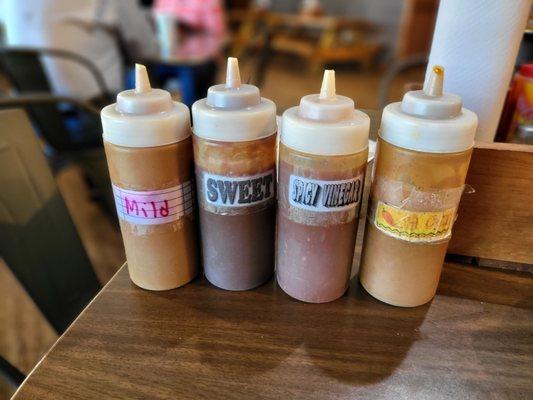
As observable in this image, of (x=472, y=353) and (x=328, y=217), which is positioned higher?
(x=328, y=217)

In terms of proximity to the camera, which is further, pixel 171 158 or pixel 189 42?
pixel 189 42

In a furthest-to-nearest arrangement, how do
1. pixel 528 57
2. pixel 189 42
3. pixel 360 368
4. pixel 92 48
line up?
1. pixel 189 42
2. pixel 92 48
3. pixel 528 57
4. pixel 360 368

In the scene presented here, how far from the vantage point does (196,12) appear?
2430 mm

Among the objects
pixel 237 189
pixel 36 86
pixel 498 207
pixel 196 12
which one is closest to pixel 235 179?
pixel 237 189

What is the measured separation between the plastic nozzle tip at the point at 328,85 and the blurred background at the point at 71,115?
80 mm

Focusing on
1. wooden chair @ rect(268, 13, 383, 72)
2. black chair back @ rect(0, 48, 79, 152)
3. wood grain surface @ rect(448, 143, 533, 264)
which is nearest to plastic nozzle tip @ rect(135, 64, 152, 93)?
wood grain surface @ rect(448, 143, 533, 264)

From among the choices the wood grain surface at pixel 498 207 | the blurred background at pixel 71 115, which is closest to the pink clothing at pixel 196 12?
the blurred background at pixel 71 115

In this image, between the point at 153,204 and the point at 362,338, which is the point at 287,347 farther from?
the point at 153,204

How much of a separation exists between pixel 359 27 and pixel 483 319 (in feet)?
16.6

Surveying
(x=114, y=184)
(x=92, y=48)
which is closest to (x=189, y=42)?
(x=92, y=48)

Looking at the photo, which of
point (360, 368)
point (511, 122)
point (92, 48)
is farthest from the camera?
point (92, 48)

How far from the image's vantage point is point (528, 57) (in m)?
1.17

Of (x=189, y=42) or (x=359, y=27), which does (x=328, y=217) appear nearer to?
(x=189, y=42)

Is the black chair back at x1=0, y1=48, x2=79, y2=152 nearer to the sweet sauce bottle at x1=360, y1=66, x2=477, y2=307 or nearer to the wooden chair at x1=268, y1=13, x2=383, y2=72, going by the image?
the sweet sauce bottle at x1=360, y1=66, x2=477, y2=307
